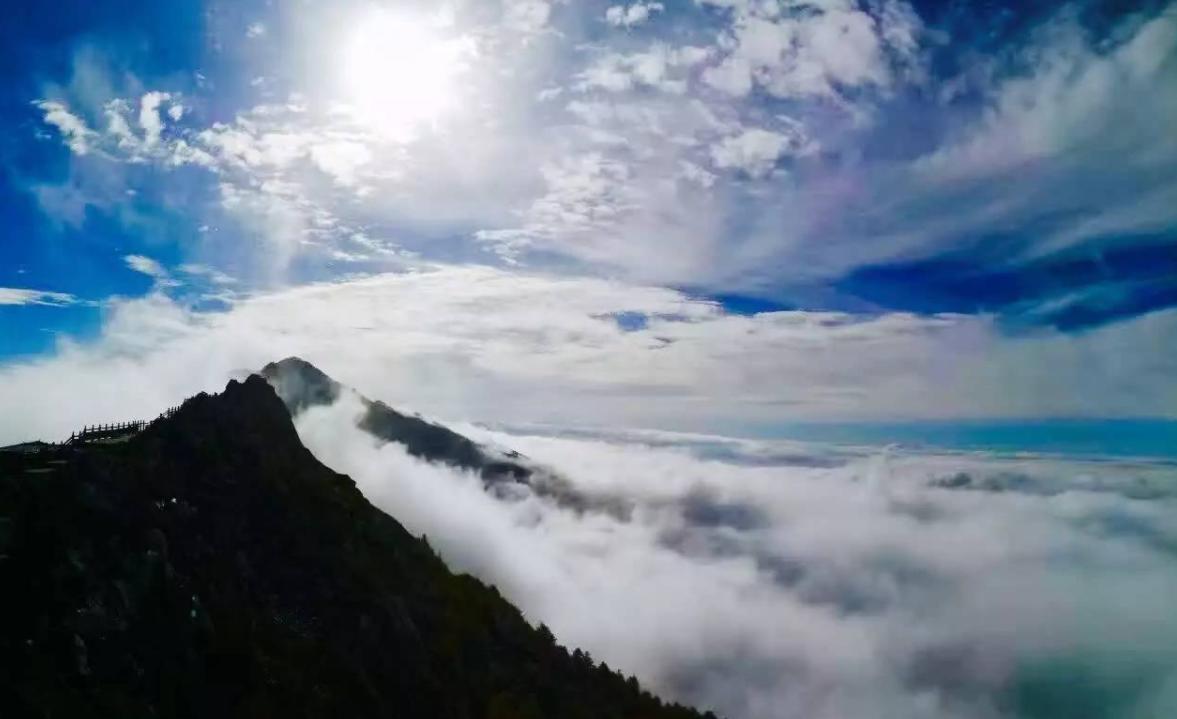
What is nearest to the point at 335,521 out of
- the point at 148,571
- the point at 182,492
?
the point at 182,492

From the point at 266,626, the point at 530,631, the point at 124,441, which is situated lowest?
the point at 530,631

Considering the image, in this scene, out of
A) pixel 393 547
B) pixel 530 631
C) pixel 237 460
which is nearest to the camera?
pixel 237 460

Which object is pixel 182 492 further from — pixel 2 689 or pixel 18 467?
pixel 2 689

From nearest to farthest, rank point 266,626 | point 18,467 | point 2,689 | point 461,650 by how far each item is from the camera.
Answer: point 2,689, point 18,467, point 266,626, point 461,650

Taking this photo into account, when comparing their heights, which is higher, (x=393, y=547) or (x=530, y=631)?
(x=393, y=547)

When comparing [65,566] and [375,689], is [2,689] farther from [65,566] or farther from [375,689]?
[375,689]

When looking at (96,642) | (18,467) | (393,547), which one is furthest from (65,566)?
(393,547)

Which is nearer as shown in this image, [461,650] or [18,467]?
[18,467]
